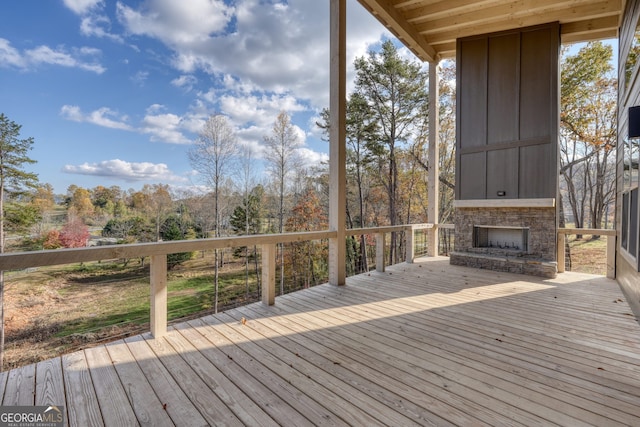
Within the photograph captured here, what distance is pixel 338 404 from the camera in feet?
4.95

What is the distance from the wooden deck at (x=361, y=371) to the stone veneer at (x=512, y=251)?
66.6 inches

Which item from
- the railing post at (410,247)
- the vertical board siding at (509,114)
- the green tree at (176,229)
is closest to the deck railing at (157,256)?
the railing post at (410,247)

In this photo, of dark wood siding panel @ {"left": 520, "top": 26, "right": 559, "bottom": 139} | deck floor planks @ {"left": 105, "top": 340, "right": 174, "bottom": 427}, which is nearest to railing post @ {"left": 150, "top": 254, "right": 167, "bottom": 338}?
deck floor planks @ {"left": 105, "top": 340, "right": 174, "bottom": 427}

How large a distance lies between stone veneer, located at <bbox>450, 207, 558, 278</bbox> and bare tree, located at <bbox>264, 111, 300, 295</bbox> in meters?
7.94

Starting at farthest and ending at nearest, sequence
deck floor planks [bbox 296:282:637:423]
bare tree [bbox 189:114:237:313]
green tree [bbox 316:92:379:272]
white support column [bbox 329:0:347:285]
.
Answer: green tree [bbox 316:92:379:272] < bare tree [bbox 189:114:237:313] < white support column [bbox 329:0:347:285] < deck floor planks [bbox 296:282:637:423]

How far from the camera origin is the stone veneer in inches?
189

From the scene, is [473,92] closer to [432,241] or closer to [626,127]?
[626,127]

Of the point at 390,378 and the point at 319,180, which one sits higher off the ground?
the point at 319,180

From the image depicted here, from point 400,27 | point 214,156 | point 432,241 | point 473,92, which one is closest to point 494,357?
point 432,241

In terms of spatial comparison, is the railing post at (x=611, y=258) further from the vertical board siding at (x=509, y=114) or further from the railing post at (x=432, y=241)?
the railing post at (x=432, y=241)

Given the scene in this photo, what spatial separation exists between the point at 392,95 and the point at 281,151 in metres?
5.36

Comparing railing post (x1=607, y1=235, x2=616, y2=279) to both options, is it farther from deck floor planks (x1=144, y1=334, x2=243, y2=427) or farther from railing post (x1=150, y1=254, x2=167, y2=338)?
railing post (x1=150, y1=254, x2=167, y2=338)

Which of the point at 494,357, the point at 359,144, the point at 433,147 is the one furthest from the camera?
the point at 359,144

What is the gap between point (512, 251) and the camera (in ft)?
16.7
